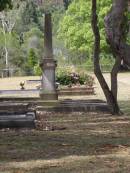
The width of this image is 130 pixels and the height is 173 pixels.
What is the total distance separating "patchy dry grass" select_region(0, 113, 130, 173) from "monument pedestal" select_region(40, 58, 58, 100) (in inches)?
305

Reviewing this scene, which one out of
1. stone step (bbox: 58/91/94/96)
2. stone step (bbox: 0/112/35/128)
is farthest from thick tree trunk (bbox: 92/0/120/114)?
stone step (bbox: 58/91/94/96)

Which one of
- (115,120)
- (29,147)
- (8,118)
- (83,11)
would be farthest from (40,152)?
(83,11)

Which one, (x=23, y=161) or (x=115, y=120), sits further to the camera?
(x=115, y=120)

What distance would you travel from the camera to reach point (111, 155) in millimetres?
10148

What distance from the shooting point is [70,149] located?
10969 millimetres

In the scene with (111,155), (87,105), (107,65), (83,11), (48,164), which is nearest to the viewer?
(48,164)

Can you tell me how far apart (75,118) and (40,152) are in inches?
276

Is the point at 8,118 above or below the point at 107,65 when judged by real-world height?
above

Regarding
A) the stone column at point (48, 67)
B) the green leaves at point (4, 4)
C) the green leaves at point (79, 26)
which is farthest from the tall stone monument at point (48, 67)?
the green leaves at point (79, 26)

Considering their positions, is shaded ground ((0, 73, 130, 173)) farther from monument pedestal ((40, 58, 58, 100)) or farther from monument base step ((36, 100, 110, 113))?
monument pedestal ((40, 58, 58, 100))

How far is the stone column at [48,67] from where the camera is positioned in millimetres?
23391

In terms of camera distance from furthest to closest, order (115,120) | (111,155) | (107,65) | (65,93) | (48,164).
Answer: (107,65)
(65,93)
(115,120)
(111,155)
(48,164)

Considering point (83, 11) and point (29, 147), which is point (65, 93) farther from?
point (83, 11)

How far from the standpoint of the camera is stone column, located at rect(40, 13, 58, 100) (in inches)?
921
